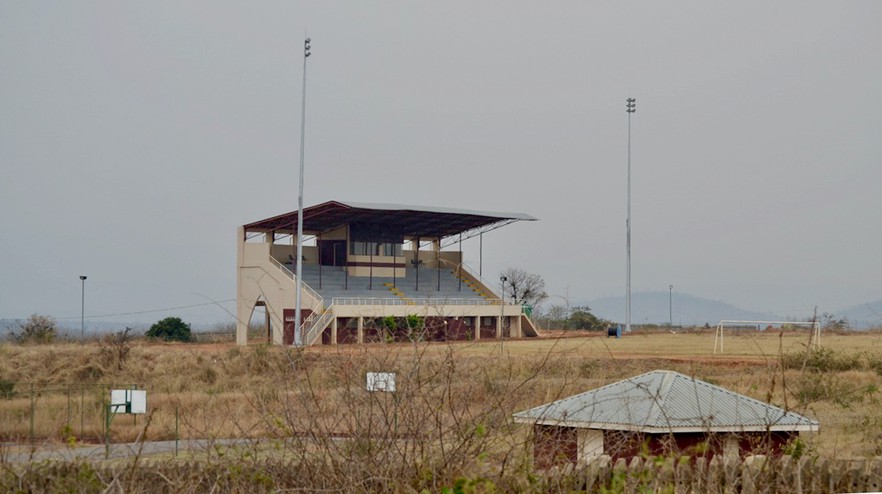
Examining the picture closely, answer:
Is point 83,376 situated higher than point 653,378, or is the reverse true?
point 653,378

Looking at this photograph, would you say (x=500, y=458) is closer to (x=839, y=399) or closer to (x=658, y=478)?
(x=658, y=478)

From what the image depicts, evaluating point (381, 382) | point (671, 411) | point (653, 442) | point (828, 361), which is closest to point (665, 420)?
point (671, 411)

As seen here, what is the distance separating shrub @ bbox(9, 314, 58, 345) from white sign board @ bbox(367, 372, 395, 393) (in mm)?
44559

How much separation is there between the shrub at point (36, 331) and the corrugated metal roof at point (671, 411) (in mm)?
42894

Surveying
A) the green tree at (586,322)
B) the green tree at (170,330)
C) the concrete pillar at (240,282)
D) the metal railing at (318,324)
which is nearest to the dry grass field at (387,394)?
the metal railing at (318,324)

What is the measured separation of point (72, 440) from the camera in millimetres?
6723

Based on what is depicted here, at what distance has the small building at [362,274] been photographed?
4878cm

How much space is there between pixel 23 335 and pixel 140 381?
836 inches

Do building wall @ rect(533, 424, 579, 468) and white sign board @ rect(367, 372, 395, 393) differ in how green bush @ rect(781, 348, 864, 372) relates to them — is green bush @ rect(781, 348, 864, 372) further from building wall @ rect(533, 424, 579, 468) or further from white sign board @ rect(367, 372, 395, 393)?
white sign board @ rect(367, 372, 395, 393)

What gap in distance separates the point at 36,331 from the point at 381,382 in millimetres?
47602

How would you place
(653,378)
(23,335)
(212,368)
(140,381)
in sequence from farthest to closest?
(23,335)
(212,368)
(140,381)
(653,378)

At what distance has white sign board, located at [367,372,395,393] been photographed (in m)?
6.52

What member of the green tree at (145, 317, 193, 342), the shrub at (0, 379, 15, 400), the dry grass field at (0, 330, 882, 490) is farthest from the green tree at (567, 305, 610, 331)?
the shrub at (0, 379, 15, 400)

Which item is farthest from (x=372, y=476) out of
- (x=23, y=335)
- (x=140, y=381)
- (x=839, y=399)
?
(x=23, y=335)
